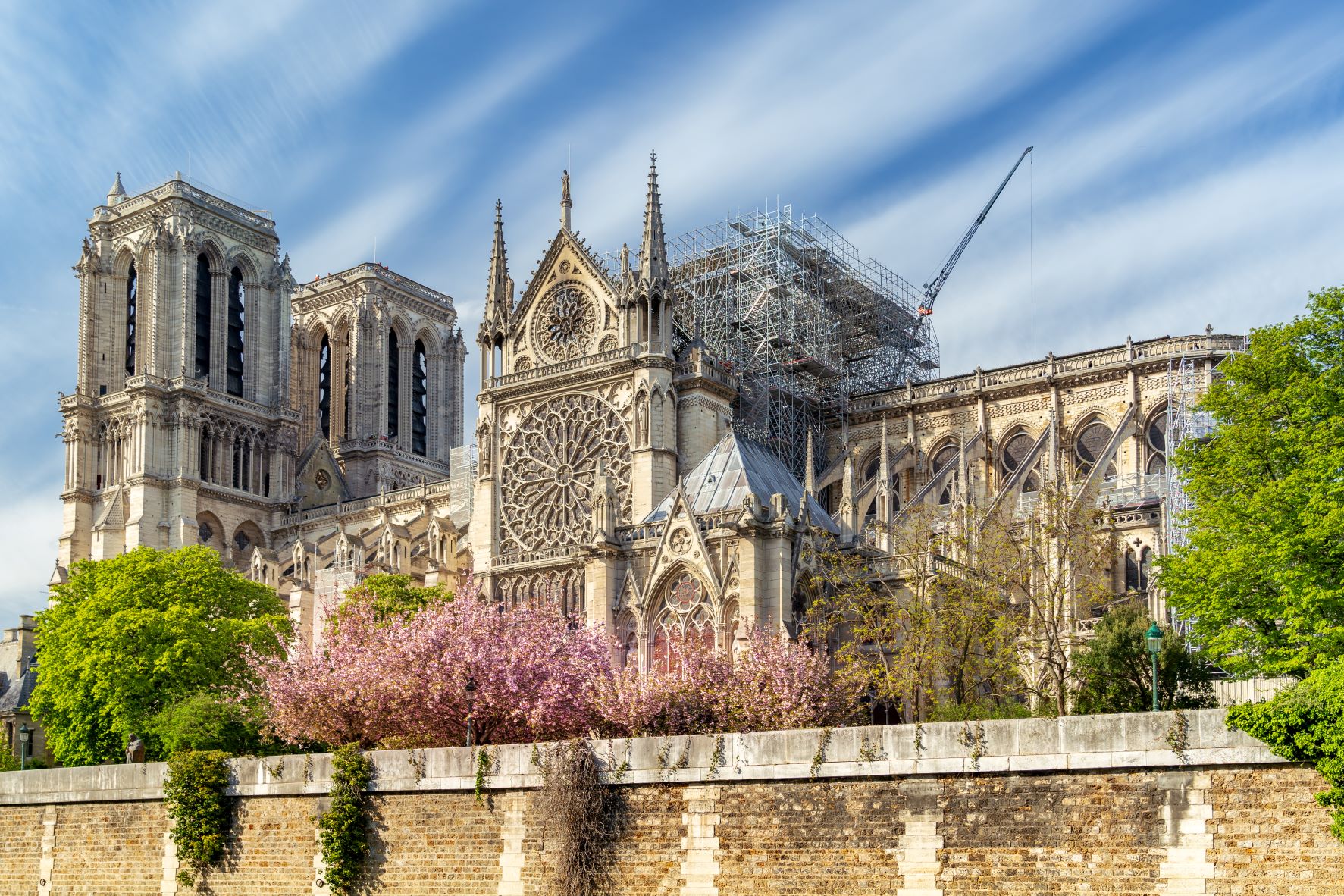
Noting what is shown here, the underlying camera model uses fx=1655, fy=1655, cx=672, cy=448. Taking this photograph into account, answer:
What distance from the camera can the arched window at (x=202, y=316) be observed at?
258 ft

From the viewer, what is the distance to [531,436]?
50188 mm

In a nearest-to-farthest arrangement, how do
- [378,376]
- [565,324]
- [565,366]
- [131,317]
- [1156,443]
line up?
[1156,443], [565,366], [565,324], [131,317], [378,376]

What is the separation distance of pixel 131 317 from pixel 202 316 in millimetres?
3476

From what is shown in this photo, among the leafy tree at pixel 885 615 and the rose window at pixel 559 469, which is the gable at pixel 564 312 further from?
the leafy tree at pixel 885 615

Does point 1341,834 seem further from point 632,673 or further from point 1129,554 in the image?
point 1129,554

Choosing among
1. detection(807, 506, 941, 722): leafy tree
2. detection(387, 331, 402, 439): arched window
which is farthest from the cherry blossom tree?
detection(387, 331, 402, 439): arched window

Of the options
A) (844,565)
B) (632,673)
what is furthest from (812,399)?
(632,673)

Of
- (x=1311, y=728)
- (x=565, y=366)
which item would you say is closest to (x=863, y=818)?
(x=1311, y=728)

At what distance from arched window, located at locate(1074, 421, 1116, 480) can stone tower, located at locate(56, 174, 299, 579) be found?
39.9 m

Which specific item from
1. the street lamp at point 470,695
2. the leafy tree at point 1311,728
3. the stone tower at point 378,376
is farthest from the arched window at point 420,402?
the leafy tree at point 1311,728

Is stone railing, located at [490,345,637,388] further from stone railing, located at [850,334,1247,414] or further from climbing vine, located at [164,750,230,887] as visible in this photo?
climbing vine, located at [164,750,230,887]

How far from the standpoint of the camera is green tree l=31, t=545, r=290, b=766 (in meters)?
45.4

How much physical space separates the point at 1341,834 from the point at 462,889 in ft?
43.5

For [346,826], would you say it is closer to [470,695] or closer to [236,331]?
[470,695]
